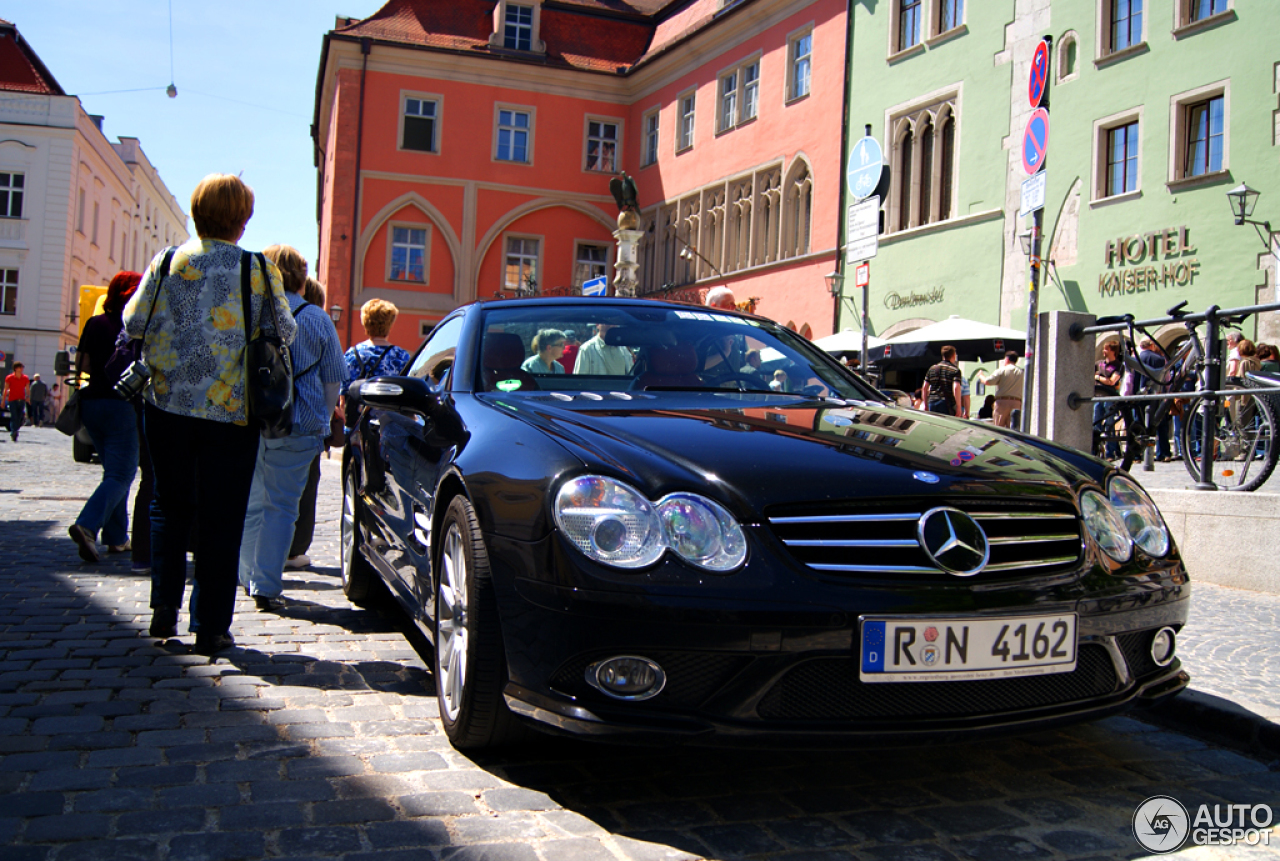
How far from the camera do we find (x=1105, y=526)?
318 centimetres

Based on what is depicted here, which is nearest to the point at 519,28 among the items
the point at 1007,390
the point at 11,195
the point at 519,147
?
the point at 519,147

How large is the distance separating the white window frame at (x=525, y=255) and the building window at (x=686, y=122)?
5.87 meters

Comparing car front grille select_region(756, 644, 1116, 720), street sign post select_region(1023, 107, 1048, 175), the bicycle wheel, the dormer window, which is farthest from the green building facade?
car front grille select_region(756, 644, 1116, 720)

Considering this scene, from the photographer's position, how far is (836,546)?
A: 2.75m

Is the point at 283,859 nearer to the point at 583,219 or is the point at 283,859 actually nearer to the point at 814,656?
the point at 814,656

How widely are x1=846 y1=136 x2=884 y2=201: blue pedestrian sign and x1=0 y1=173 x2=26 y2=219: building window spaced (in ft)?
149

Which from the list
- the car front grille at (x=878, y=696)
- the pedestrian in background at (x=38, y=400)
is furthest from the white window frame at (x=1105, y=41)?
the pedestrian in background at (x=38, y=400)

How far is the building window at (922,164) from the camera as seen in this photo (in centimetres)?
2367

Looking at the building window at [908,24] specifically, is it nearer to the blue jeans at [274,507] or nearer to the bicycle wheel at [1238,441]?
the bicycle wheel at [1238,441]

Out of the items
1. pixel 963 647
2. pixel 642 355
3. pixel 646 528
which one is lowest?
pixel 963 647

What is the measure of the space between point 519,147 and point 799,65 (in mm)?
11495

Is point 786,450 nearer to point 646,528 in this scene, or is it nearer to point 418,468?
point 646,528

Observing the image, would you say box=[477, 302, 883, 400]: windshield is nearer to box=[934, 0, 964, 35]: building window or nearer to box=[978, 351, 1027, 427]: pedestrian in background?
box=[978, 351, 1027, 427]: pedestrian in background

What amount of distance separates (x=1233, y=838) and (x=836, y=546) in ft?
4.11
